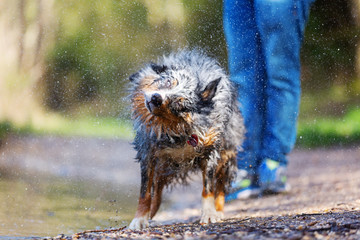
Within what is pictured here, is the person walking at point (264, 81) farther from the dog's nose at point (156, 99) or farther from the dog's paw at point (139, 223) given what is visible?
the dog's nose at point (156, 99)

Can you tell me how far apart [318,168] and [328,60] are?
156cm

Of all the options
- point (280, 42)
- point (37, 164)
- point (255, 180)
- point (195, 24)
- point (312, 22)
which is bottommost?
point (255, 180)

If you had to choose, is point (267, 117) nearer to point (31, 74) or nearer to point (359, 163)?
point (359, 163)

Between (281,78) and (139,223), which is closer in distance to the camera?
(139,223)

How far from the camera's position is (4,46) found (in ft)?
19.5

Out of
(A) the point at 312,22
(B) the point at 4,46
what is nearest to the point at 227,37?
(A) the point at 312,22

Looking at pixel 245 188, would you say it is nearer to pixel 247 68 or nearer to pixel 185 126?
pixel 247 68

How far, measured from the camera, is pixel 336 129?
720 cm

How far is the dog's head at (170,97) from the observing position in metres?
3.25

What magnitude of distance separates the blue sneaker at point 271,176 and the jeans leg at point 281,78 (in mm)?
65

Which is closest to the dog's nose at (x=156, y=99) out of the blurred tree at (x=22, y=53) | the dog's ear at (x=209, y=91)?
the dog's ear at (x=209, y=91)

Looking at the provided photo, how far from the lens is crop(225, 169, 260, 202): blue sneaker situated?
5.02m

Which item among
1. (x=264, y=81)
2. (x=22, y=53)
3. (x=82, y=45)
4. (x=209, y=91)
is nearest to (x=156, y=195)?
(x=209, y=91)

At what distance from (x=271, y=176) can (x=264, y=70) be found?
1055 mm
